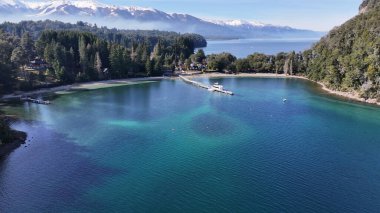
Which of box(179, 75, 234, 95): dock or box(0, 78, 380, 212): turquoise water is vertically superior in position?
box(179, 75, 234, 95): dock

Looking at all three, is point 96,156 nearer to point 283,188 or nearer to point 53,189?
point 53,189

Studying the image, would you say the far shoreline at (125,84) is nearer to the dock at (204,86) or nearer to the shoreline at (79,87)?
the shoreline at (79,87)

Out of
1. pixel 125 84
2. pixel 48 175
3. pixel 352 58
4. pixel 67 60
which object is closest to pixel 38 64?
pixel 67 60

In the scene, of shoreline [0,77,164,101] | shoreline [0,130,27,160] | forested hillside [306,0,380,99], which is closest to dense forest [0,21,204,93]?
shoreline [0,77,164,101]

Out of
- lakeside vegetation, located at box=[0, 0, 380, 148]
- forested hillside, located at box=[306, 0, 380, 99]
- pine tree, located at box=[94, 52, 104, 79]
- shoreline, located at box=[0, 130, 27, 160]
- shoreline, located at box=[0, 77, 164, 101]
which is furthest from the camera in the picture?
pine tree, located at box=[94, 52, 104, 79]

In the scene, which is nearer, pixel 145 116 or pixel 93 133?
pixel 93 133

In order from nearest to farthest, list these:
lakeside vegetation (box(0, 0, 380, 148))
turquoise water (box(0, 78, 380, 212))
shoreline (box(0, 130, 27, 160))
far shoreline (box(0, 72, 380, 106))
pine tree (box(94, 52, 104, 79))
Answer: turquoise water (box(0, 78, 380, 212))
shoreline (box(0, 130, 27, 160))
far shoreline (box(0, 72, 380, 106))
lakeside vegetation (box(0, 0, 380, 148))
pine tree (box(94, 52, 104, 79))

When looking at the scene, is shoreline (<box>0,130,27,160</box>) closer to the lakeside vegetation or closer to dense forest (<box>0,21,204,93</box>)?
dense forest (<box>0,21,204,93</box>)

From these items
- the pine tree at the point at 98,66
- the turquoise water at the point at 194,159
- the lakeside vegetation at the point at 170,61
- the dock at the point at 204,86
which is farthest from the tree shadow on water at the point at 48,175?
the pine tree at the point at 98,66

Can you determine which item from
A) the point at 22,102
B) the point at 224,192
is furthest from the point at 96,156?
the point at 22,102
